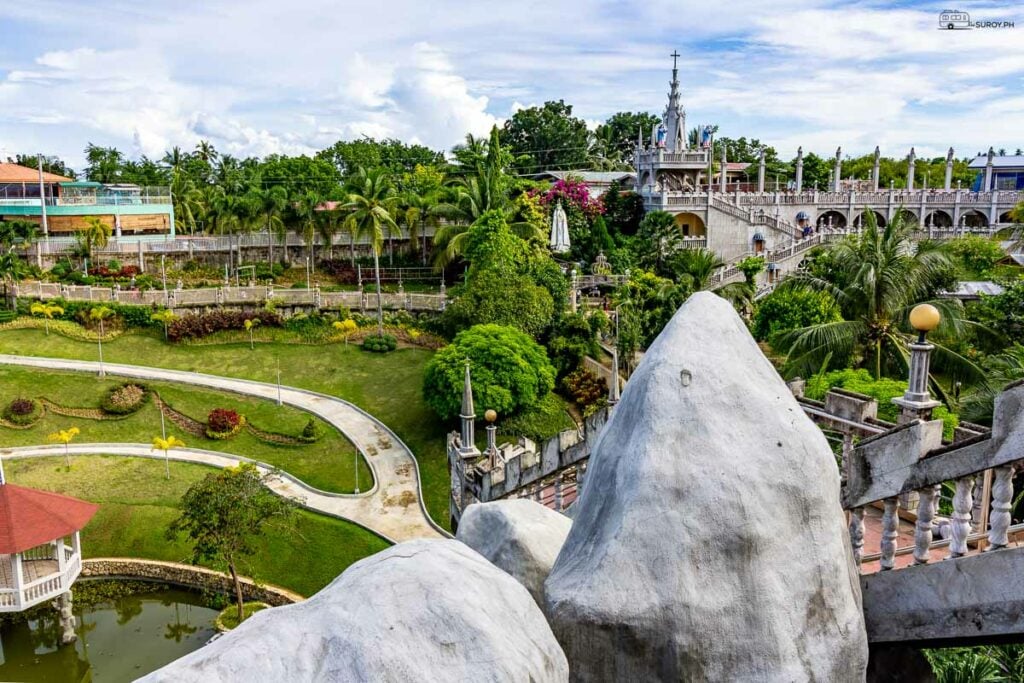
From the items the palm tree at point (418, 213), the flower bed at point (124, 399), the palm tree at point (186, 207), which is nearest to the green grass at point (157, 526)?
the flower bed at point (124, 399)

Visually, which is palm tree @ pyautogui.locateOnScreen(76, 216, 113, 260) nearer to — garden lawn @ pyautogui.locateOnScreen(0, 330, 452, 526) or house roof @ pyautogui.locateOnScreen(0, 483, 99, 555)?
garden lawn @ pyautogui.locateOnScreen(0, 330, 452, 526)

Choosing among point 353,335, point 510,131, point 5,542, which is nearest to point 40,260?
point 353,335

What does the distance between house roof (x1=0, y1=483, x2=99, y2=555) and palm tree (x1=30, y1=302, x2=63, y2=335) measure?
19.7m

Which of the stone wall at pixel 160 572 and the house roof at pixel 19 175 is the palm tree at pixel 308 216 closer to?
the house roof at pixel 19 175

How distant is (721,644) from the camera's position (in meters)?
5.64

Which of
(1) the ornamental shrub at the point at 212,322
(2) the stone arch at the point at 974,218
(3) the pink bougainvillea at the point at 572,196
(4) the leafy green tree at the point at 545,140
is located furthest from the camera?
(4) the leafy green tree at the point at 545,140

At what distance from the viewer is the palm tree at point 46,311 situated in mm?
38831

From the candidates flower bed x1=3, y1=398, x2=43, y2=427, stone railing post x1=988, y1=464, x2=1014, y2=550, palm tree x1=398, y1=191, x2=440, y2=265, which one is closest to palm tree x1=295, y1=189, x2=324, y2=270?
palm tree x1=398, y1=191, x2=440, y2=265

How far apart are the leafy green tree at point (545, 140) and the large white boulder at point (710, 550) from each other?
75.6 meters

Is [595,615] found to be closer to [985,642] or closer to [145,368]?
[985,642]

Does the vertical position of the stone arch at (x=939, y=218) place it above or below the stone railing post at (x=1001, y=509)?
above

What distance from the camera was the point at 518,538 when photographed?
6723mm

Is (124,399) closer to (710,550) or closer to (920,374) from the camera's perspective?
(920,374)

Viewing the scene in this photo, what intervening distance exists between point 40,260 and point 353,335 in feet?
70.8
